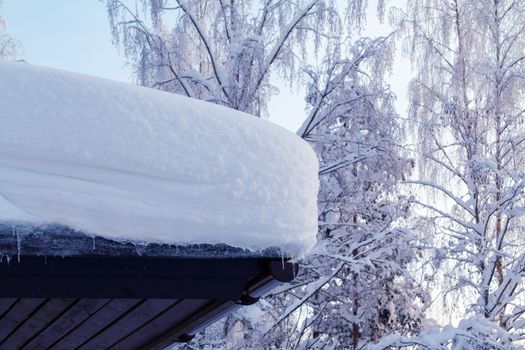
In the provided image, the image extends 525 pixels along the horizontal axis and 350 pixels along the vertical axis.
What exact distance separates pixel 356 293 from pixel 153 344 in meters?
7.31

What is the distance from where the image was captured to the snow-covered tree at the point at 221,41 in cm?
673

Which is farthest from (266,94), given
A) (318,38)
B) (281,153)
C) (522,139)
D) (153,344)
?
(281,153)

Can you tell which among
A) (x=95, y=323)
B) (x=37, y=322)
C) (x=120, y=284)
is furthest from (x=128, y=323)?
(x=120, y=284)

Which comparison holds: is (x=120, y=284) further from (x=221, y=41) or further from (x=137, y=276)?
(x=221, y=41)

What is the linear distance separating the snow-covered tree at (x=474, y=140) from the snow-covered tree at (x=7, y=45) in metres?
6.99

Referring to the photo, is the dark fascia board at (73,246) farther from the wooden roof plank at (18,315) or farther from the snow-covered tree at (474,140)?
the snow-covered tree at (474,140)

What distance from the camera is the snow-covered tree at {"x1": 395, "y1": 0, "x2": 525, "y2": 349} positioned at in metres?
8.20

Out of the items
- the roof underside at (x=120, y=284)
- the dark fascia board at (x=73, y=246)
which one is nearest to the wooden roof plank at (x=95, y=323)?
the roof underside at (x=120, y=284)

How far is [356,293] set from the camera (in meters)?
9.70

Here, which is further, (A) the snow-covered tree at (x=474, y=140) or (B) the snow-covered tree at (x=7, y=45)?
(B) the snow-covered tree at (x=7, y=45)

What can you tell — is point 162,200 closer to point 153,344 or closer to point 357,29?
point 153,344

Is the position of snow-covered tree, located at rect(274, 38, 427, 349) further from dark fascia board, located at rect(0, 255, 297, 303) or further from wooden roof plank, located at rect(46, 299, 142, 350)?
dark fascia board, located at rect(0, 255, 297, 303)

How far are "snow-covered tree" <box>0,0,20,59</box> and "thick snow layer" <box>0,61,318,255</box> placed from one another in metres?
11.9

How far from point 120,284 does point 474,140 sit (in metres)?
8.29
